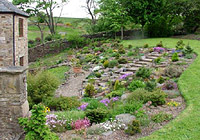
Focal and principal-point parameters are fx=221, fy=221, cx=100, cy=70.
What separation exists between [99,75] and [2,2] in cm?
735

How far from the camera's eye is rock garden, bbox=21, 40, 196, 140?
226 inches

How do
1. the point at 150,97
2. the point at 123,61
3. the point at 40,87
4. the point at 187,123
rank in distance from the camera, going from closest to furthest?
the point at 187,123 → the point at 150,97 → the point at 40,87 → the point at 123,61

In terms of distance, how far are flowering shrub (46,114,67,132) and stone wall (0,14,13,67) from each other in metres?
8.27

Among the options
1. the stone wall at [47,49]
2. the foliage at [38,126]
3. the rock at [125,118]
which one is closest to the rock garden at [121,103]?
the rock at [125,118]

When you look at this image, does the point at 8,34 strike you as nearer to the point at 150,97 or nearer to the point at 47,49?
the point at 150,97

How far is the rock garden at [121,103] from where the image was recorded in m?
5.74

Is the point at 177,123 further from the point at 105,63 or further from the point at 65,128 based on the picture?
the point at 105,63

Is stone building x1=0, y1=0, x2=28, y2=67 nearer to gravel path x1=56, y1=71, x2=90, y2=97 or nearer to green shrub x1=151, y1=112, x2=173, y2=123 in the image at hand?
gravel path x1=56, y1=71, x2=90, y2=97

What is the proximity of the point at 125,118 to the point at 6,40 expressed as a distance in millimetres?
9907

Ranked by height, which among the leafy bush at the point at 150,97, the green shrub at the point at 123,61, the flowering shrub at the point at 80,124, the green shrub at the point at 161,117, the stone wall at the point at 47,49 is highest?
the stone wall at the point at 47,49

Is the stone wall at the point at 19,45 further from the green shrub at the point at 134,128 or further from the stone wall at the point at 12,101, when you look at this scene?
the green shrub at the point at 134,128

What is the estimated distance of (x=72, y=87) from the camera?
12.8 meters

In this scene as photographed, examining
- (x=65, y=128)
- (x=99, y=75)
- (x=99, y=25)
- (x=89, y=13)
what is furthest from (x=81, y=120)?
(x=89, y=13)

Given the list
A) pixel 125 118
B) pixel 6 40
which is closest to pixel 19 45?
pixel 6 40
